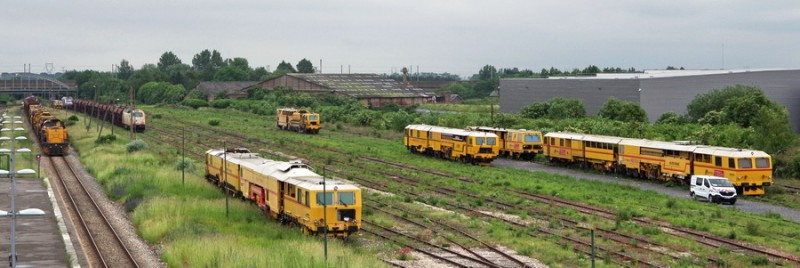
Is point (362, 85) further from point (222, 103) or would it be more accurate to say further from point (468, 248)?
point (468, 248)

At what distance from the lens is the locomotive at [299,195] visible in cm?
3369

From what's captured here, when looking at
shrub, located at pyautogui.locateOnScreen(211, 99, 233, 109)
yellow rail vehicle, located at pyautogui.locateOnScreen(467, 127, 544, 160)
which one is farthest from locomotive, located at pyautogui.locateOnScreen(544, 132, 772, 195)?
shrub, located at pyautogui.locateOnScreen(211, 99, 233, 109)

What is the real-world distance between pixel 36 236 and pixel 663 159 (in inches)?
1384

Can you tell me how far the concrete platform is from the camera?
102 ft

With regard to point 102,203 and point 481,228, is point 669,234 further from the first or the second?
point 102,203

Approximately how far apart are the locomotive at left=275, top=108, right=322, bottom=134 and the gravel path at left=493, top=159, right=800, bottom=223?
93.5ft

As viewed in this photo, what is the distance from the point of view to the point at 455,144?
222ft

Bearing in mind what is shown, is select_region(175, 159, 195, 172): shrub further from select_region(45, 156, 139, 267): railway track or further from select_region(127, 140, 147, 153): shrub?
select_region(127, 140, 147, 153): shrub

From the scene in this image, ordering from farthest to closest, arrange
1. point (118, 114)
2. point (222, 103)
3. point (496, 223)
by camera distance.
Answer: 1. point (222, 103)
2. point (118, 114)
3. point (496, 223)

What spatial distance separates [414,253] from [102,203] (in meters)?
21.7

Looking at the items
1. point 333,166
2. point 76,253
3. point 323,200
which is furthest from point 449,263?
Answer: point 333,166

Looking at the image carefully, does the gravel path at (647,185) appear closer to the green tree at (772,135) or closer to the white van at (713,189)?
the white van at (713,189)

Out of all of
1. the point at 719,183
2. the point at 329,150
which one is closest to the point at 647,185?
the point at 719,183

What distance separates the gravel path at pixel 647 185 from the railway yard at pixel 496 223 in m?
0.98
